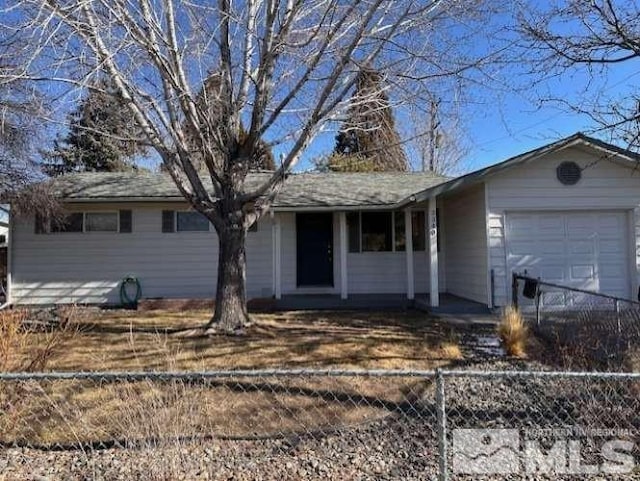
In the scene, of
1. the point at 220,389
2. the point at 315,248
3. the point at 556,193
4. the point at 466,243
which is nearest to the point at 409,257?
the point at 466,243

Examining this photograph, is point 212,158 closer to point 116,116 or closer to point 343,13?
point 116,116

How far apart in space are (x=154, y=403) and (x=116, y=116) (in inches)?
269

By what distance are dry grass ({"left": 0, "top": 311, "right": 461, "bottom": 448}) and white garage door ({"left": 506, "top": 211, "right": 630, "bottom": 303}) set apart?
329cm

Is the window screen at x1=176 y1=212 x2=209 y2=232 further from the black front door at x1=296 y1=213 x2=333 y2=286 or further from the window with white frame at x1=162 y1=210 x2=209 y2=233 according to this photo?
the black front door at x1=296 y1=213 x2=333 y2=286

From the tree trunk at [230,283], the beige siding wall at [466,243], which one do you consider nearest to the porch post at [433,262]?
the beige siding wall at [466,243]

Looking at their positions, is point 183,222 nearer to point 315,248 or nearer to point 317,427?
point 315,248

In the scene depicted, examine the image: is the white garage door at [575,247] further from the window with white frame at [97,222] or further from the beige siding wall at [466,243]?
the window with white frame at [97,222]

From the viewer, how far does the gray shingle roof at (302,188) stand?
12781mm

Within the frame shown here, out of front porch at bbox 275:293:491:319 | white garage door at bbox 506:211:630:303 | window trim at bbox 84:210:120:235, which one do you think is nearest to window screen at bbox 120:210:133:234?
window trim at bbox 84:210:120:235

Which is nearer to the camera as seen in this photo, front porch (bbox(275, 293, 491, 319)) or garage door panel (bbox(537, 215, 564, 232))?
A: garage door panel (bbox(537, 215, 564, 232))

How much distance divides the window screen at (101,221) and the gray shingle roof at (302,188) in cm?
66

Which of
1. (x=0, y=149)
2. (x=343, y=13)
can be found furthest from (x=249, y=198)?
(x=0, y=149)

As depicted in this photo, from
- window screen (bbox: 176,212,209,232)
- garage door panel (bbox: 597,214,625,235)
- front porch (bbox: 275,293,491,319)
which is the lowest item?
front porch (bbox: 275,293,491,319)

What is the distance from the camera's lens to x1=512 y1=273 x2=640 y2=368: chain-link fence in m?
6.69
